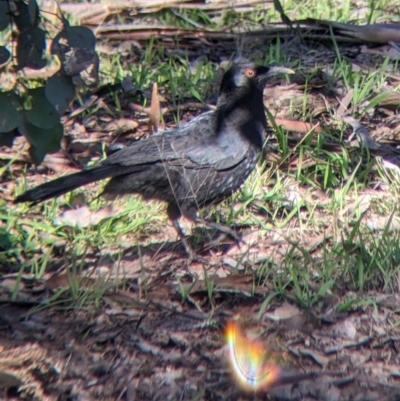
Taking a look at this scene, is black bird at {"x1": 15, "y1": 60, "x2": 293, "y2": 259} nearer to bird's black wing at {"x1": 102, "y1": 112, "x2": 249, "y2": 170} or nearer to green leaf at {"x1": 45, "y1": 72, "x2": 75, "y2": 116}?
bird's black wing at {"x1": 102, "y1": 112, "x2": 249, "y2": 170}

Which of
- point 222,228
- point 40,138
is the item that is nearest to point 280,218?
point 222,228

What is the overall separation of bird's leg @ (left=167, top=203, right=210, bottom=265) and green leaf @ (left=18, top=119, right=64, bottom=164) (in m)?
0.96

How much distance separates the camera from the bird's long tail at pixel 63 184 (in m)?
5.41

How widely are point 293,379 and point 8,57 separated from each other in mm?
2184

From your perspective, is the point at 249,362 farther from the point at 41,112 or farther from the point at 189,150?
the point at 189,150

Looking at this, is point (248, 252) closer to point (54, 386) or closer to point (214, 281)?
point (214, 281)

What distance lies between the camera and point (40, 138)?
17.0 feet

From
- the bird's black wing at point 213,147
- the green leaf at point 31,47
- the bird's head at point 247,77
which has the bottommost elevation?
the bird's black wing at point 213,147

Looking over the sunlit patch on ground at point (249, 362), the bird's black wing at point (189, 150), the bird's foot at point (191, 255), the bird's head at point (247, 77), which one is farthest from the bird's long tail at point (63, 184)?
the sunlit patch on ground at point (249, 362)

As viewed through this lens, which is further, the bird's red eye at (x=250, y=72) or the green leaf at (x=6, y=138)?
the bird's red eye at (x=250, y=72)

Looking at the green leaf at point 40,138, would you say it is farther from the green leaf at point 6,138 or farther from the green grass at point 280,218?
the green grass at point 280,218

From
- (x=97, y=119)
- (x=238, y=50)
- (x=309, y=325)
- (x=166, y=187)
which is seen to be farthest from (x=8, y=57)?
(x=238, y=50)

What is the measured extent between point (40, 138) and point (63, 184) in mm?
440

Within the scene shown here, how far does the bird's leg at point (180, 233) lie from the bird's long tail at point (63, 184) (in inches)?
19.3
